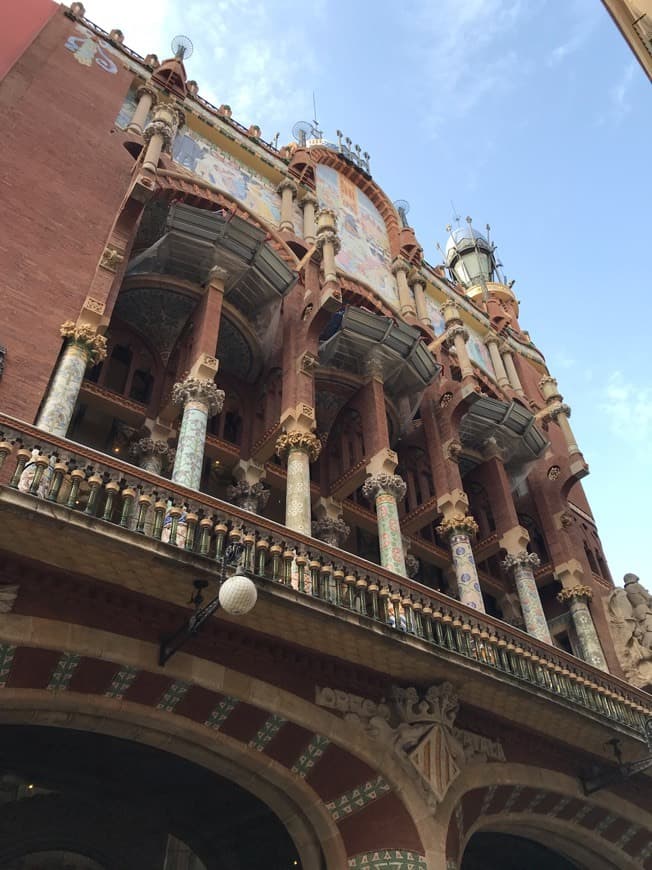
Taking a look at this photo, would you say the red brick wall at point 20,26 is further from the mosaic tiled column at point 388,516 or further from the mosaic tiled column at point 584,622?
the mosaic tiled column at point 584,622

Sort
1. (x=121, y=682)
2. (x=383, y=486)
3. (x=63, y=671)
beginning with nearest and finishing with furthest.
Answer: (x=63, y=671) < (x=121, y=682) < (x=383, y=486)

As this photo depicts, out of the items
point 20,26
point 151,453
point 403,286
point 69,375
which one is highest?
point 403,286

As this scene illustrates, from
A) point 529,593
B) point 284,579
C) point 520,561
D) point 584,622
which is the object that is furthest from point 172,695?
point 584,622

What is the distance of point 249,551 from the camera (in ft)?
30.3

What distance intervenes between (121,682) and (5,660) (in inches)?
53.7

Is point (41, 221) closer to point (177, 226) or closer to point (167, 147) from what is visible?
point (177, 226)

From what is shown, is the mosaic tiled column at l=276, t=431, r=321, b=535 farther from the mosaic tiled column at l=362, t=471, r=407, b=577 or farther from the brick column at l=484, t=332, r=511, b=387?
the brick column at l=484, t=332, r=511, b=387

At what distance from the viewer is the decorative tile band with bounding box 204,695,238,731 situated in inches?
357

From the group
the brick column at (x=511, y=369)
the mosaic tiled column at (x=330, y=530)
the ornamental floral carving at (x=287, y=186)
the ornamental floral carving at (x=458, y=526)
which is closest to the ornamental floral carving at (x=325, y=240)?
the ornamental floral carving at (x=287, y=186)

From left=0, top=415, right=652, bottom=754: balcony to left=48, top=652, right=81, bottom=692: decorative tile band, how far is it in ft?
2.98

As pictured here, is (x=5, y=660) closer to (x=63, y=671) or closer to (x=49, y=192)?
(x=63, y=671)

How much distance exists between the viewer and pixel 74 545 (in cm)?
787

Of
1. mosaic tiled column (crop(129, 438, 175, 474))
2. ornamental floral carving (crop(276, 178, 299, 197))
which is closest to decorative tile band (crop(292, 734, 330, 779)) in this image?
mosaic tiled column (crop(129, 438, 175, 474))

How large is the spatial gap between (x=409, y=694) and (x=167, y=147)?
11.8 meters
